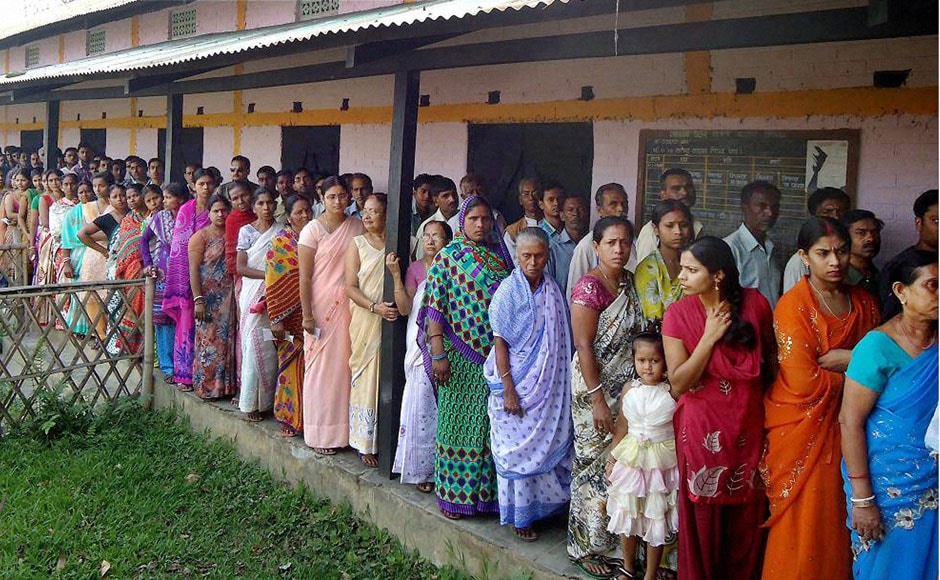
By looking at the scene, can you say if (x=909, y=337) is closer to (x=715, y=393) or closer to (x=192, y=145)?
(x=715, y=393)

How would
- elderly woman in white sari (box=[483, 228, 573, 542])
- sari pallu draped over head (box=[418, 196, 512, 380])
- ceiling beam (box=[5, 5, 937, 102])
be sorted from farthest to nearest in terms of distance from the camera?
sari pallu draped over head (box=[418, 196, 512, 380]), elderly woman in white sari (box=[483, 228, 573, 542]), ceiling beam (box=[5, 5, 937, 102])

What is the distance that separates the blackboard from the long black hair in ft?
6.22

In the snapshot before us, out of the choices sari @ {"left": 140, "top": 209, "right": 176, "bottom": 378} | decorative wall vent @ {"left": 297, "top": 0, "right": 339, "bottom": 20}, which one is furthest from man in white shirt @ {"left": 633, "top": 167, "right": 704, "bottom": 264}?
decorative wall vent @ {"left": 297, "top": 0, "right": 339, "bottom": 20}

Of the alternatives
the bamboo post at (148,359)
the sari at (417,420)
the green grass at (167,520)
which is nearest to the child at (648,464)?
the green grass at (167,520)

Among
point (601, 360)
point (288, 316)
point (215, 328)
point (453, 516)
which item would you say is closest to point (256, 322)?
point (288, 316)

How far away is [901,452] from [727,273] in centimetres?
86

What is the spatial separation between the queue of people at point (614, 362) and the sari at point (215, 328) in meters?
0.02

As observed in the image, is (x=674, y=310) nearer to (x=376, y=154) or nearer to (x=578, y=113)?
(x=578, y=113)

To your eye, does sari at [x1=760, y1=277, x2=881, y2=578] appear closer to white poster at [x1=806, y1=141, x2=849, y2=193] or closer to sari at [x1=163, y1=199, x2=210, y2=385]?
white poster at [x1=806, y1=141, x2=849, y2=193]

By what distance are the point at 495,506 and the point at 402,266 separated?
1476 millimetres

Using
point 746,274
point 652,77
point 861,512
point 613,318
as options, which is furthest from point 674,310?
point 652,77

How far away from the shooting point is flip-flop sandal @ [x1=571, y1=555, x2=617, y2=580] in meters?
3.54

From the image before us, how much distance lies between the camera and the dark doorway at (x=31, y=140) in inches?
600

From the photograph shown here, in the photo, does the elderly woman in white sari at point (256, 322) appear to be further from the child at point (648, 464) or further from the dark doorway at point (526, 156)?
the child at point (648, 464)
